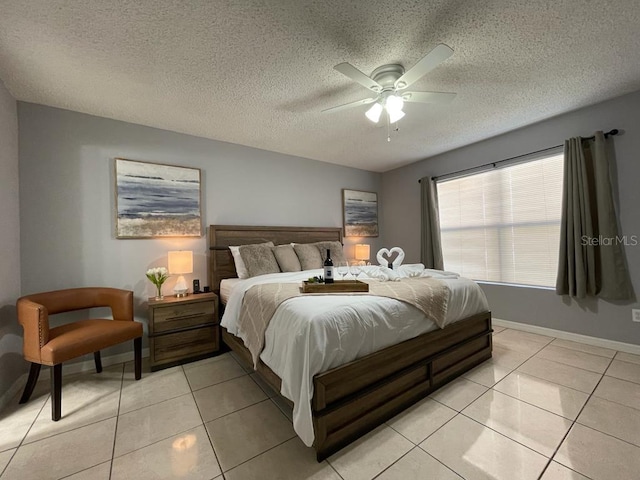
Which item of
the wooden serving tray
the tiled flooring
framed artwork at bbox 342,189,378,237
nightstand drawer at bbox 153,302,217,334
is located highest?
framed artwork at bbox 342,189,378,237

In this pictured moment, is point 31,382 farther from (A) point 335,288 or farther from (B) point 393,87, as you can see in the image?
(B) point 393,87

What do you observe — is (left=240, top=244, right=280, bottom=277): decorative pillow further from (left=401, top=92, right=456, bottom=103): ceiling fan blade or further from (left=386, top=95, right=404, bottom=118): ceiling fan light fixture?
(left=401, top=92, right=456, bottom=103): ceiling fan blade

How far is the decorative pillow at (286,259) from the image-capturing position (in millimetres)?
3193

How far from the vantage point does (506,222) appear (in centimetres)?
349

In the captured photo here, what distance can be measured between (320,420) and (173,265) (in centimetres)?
215

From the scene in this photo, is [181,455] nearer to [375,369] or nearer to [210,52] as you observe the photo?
[375,369]

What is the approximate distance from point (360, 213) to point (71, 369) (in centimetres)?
428

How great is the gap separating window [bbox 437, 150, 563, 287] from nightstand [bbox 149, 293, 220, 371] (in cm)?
360

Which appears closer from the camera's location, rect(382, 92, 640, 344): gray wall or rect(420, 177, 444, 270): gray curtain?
rect(382, 92, 640, 344): gray wall

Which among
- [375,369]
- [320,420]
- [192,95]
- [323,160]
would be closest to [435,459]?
[375,369]

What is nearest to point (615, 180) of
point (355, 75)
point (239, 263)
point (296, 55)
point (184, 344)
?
point (355, 75)

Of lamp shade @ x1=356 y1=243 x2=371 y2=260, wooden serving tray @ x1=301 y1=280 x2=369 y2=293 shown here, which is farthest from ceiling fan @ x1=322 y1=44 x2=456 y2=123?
lamp shade @ x1=356 y1=243 x2=371 y2=260

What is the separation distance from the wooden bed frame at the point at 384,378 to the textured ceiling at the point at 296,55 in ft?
6.84

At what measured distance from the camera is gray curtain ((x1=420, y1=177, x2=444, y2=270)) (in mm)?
4105
